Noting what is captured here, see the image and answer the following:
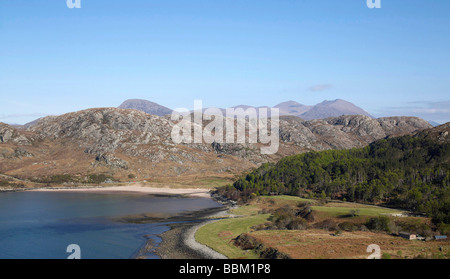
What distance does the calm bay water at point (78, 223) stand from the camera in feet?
212

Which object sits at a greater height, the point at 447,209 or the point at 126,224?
the point at 447,209

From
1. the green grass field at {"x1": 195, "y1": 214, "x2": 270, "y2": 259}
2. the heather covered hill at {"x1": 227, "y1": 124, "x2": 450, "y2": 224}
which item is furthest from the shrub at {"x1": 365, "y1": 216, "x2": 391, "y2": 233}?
the green grass field at {"x1": 195, "y1": 214, "x2": 270, "y2": 259}

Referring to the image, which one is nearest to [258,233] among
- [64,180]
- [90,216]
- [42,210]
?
[90,216]

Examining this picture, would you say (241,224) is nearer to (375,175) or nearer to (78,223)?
(78,223)

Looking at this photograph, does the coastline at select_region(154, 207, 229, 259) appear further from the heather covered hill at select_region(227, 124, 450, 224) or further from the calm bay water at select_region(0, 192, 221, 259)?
the heather covered hill at select_region(227, 124, 450, 224)

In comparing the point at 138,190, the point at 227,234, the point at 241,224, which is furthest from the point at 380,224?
the point at 138,190

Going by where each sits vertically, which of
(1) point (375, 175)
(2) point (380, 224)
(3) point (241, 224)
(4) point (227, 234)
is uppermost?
(2) point (380, 224)

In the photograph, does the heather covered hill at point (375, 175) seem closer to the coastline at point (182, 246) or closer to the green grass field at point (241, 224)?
the green grass field at point (241, 224)

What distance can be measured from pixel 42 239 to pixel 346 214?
71622 millimetres

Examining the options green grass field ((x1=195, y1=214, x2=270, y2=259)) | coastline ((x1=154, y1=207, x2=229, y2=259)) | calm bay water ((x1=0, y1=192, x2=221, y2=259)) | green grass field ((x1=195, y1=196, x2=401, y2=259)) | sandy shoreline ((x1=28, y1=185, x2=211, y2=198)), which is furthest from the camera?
sandy shoreline ((x1=28, y1=185, x2=211, y2=198))

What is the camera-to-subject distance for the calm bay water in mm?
64562

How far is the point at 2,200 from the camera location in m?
128

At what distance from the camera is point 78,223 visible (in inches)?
3538
